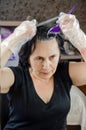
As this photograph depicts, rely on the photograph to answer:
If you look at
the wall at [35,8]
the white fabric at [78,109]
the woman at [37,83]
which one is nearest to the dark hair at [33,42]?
the woman at [37,83]

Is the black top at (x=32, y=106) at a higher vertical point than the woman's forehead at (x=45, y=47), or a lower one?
lower

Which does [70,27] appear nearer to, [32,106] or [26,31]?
[26,31]

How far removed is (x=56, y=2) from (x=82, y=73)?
460mm

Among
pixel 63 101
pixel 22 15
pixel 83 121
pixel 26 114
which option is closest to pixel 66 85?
pixel 63 101

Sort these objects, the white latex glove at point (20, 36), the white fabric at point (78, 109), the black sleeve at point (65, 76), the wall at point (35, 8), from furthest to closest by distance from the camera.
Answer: the white fabric at point (78, 109), the wall at point (35, 8), the black sleeve at point (65, 76), the white latex glove at point (20, 36)

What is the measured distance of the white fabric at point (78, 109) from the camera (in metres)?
1.22

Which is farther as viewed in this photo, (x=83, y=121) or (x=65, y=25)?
(x=83, y=121)

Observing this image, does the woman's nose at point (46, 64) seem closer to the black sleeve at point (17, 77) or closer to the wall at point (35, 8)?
the black sleeve at point (17, 77)

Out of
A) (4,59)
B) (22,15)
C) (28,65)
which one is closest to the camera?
(4,59)

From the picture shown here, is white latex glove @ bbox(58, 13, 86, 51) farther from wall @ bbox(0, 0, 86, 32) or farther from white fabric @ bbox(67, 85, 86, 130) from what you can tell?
white fabric @ bbox(67, 85, 86, 130)

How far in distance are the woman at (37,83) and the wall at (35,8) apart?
0.31 meters

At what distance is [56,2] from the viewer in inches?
44.1

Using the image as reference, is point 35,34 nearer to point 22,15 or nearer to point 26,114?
point 26,114

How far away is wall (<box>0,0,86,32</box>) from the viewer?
103 cm
